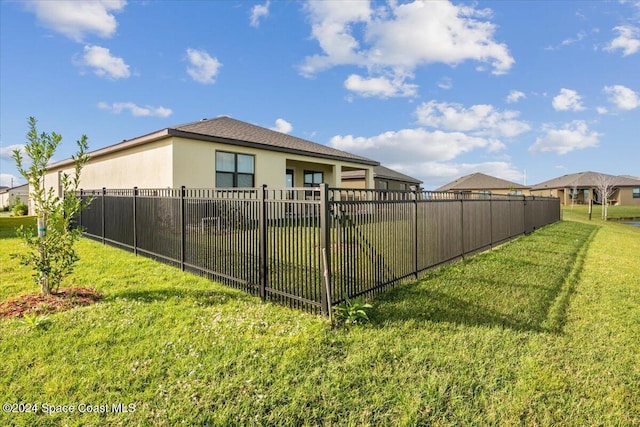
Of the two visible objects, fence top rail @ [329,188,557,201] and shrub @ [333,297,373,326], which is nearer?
shrub @ [333,297,373,326]

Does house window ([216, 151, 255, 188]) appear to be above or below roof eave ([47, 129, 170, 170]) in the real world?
below

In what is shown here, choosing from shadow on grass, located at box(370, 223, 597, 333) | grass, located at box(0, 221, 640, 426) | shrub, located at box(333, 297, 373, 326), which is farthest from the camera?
shadow on grass, located at box(370, 223, 597, 333)

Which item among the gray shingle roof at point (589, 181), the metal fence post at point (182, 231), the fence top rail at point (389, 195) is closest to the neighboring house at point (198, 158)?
the metal fence post at point (182, 231)

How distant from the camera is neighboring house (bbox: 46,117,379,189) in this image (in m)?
11.0

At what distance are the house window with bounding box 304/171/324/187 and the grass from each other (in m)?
13.2

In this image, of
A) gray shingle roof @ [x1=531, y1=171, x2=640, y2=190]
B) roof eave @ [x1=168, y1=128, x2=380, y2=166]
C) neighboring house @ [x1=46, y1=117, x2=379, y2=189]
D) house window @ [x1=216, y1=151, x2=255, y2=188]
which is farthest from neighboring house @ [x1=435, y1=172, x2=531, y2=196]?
house window @ [x1=216, y1=151, x2=255, y2=188]

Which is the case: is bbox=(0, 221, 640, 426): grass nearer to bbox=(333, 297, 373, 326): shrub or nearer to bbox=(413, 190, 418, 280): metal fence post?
bbox=(333, 297, 373, 326): shrub

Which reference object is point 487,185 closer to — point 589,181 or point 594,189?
point 589,181

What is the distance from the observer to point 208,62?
1237cm

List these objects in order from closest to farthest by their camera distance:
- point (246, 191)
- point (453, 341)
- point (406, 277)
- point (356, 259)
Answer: point (453, 341) → point (356, 259) → point (246, 191) → point (406, 277)

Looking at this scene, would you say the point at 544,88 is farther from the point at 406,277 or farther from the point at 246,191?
the point at 246,191

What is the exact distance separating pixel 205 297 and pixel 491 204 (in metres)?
8.17

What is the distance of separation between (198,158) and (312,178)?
787 centimetres

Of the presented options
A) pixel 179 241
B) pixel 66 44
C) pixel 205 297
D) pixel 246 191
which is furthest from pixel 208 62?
pixel 205 297
